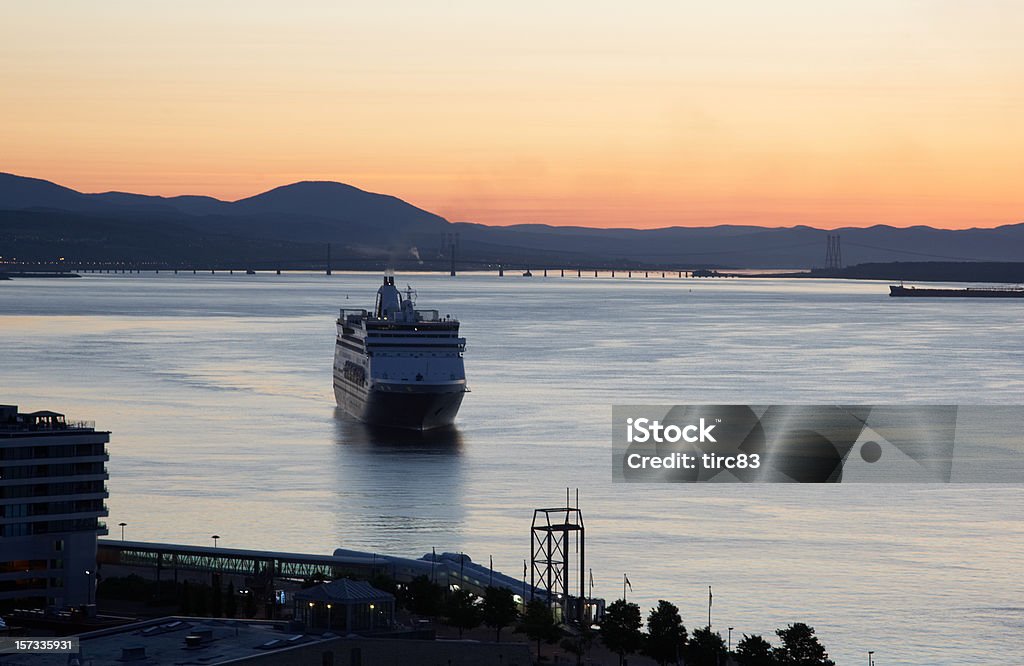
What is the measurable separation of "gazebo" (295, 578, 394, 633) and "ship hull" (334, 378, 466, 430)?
34.0 metres

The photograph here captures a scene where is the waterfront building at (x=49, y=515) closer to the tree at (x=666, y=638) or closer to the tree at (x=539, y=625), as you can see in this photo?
the tree at (x=539, y=625)

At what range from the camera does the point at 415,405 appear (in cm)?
5628

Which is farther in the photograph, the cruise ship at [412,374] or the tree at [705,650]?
the cruise ship at [412,374]

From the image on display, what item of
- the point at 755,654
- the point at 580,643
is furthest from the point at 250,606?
the point at 755,654

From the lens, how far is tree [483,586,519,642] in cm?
2709

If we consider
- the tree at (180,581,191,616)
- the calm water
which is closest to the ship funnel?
the calm water

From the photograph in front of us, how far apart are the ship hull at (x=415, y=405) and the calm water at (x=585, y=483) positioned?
971 mm

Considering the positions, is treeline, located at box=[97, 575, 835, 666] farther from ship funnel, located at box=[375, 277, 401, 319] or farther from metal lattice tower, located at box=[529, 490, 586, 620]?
ship funnel, located at box=[375, 277, 401, 319]

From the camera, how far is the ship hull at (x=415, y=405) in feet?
184

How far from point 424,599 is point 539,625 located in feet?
8.20

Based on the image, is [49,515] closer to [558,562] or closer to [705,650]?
[558,562]

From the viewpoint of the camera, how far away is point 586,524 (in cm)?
3909

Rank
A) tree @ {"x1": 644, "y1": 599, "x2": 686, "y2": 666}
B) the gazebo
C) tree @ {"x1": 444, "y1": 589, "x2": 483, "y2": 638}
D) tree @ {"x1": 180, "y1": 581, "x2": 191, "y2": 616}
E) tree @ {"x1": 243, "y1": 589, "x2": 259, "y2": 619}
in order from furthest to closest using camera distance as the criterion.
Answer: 1. tree @ {"x1": 243, "y1": 589, "x2": 259, "y2": 619}
2. tree @ {"x1": 180, "y1": 581, "x2": 191, "y2": 616}
3. tree @ {"x1": 444, "y1": 589, "x2": 483, "y2": 638}
4. tree @ {"x1": 644, "y1": 599, "x2": 686, "y2": 666}
5. the gazebo
